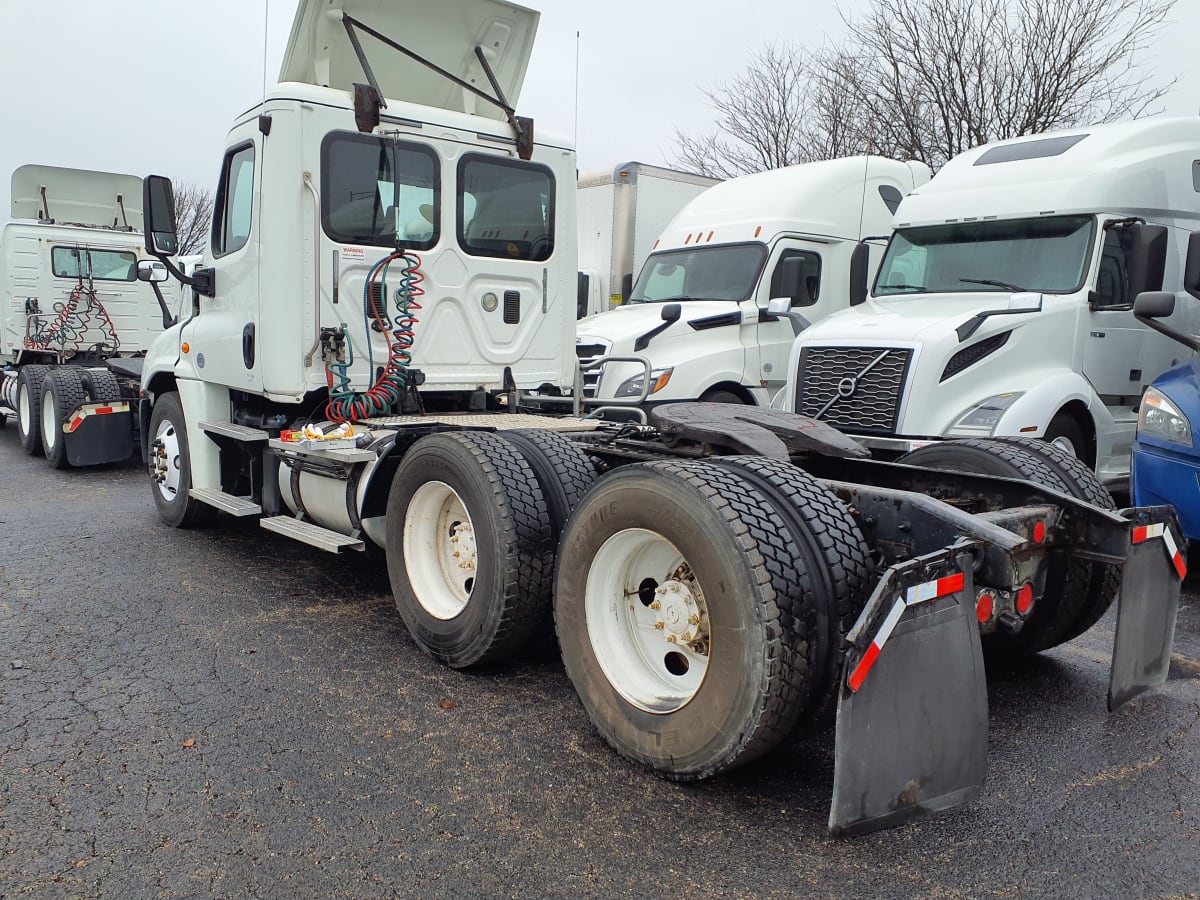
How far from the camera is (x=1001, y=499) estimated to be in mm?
3674

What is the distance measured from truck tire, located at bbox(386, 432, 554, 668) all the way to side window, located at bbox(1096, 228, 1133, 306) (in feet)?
18.1

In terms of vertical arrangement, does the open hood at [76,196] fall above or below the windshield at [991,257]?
above

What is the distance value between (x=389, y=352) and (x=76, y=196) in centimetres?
950

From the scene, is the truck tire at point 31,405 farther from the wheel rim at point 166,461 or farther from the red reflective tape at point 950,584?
the red reflective tape at point 950,584

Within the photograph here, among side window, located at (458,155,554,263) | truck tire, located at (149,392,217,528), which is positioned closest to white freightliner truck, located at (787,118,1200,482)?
side window, located at (458,155,554,263)

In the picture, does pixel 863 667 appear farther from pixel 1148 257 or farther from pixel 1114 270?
pixel 1114 270

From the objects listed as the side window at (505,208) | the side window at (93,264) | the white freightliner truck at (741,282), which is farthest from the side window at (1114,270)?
the side window at (93,264)

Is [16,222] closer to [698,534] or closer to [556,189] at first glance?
[556,189]

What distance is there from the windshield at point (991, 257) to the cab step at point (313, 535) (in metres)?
5.39

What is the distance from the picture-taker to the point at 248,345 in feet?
18.9

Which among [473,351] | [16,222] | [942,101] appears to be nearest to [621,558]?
[473,351]

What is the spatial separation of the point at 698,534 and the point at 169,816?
183 cm

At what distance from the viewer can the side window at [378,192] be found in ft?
18.1

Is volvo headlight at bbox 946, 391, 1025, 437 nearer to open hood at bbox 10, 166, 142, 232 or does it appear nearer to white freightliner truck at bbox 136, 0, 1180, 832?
white freightliner truck at bbox 136, 0, 1180, 832
